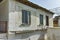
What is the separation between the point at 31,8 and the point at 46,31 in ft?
17.6

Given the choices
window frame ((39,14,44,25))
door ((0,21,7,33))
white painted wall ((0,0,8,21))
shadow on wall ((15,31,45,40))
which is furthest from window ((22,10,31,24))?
window frame ((39,14,44,25))

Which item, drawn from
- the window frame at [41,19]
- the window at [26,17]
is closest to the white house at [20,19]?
the window at [26,17]

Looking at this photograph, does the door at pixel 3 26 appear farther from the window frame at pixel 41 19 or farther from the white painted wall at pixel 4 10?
the window frame at pixel 41 19

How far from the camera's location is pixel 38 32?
18.2 m

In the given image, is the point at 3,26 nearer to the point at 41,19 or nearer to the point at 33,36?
the point at 33,36

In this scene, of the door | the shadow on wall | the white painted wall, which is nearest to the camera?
the door

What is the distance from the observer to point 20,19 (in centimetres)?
1459

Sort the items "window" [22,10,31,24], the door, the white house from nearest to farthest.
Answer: the door < the white house < "window" [22,10,31,24]

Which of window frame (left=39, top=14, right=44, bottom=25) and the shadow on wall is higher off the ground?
window frame (left=39, top=14, right=44, bottom=25)

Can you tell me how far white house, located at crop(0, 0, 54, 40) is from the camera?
44.7 feet

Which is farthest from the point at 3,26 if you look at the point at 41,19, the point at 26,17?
the point at 41,19

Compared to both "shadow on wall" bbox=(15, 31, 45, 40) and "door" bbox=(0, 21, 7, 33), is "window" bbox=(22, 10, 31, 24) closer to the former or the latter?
"shadow on wall" bbox=(15, 31, 45, 40)

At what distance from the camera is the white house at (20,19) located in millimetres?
13625

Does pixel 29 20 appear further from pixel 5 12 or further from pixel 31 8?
pixel 5 12
